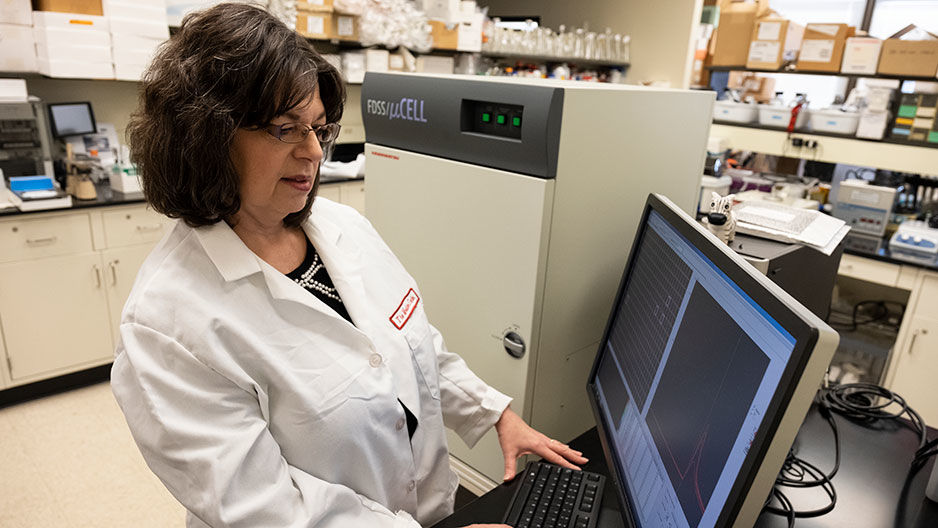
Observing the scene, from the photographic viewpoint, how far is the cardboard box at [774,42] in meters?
3.47

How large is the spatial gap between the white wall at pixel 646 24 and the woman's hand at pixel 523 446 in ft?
11.1

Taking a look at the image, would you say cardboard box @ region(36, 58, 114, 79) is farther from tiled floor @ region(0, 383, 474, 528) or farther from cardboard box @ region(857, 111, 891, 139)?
cardboard box @ region(857, 111, 891, 139)

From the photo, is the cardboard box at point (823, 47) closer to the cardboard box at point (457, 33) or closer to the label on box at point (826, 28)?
the label on box at point (826, 28)

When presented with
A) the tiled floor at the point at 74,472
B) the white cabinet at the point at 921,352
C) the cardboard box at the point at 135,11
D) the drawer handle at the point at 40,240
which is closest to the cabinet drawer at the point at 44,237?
the drawer handle at the point at 40,240

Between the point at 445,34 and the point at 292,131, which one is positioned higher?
the point at 445,34

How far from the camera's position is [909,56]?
309 centimetres

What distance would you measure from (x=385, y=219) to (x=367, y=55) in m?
2.39

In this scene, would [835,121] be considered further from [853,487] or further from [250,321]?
[250,321]

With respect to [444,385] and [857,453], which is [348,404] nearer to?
[444,385]

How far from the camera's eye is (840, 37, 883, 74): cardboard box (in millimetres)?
3191

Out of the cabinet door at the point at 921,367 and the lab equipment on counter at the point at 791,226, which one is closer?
the lab equipment on counter at the point at 791,226

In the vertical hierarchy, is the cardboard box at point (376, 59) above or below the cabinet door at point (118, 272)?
above

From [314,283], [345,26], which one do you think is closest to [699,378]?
[314,283]

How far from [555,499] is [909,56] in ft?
10.9
